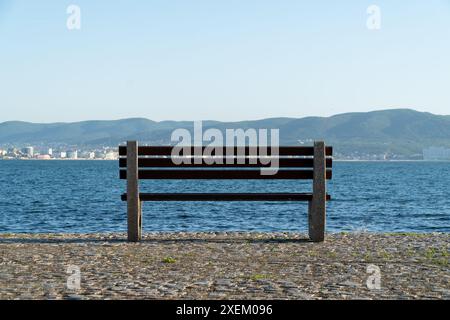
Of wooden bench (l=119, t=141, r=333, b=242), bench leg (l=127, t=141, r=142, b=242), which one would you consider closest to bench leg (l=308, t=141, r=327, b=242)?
wooden bench (l=119, t=141, r=333, b=242)

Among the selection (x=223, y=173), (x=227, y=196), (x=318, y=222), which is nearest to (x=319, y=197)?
(x=318, y=222)

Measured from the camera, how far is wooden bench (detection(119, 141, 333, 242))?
11.0 m

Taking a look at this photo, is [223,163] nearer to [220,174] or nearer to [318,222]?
[220,174]

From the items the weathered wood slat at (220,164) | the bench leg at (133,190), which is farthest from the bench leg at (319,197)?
the bench leg at (133,190)

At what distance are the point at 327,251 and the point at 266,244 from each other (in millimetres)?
1076

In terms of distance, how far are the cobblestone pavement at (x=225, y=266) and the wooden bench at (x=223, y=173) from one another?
0.44m

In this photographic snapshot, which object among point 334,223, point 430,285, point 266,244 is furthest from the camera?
point 334,223

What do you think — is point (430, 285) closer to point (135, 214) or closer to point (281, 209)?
point (135, 214)

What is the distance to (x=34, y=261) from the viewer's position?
8.88 metres

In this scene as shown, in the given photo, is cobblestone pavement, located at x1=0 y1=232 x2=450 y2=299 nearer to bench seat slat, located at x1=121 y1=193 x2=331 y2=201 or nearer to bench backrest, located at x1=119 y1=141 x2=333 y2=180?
bench seat slat, located at x1=121 y1=193 x2=331 y2=201

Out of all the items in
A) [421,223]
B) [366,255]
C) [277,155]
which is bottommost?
[421,223]

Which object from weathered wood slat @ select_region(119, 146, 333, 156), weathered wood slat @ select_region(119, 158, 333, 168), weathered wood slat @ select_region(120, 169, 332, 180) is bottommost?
weathered wood slat @ select_region(120, 169, 332, 180)
